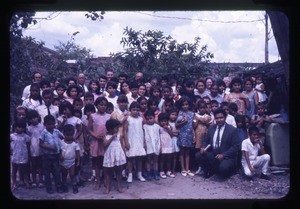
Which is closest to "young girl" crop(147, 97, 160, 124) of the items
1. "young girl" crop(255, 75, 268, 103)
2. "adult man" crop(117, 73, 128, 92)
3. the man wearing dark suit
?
"adult man" crop(117, 73, 128, 92)

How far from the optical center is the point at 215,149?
13.5 feet

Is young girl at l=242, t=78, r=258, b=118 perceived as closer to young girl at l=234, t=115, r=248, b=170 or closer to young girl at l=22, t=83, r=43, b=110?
young girl at l=234, t=115, r=248, b=170

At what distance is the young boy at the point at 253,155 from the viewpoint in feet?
12.7

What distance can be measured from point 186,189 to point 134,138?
0.80m

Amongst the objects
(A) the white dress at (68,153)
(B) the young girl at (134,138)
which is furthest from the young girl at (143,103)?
(A) the white dress at (68,153)

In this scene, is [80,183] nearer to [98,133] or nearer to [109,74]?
[98,133]

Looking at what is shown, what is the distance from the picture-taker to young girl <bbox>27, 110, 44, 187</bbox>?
3498mm

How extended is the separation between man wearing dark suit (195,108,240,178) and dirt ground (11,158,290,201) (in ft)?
0.34

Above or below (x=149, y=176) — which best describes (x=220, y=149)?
above

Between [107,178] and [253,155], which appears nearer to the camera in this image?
[107,178]

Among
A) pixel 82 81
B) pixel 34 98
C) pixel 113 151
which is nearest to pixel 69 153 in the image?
pixel 113 151

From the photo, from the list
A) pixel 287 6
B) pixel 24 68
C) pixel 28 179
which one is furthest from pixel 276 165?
pixel 24 68

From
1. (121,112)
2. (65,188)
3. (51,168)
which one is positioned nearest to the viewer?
(65,188)

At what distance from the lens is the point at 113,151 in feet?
12.6
